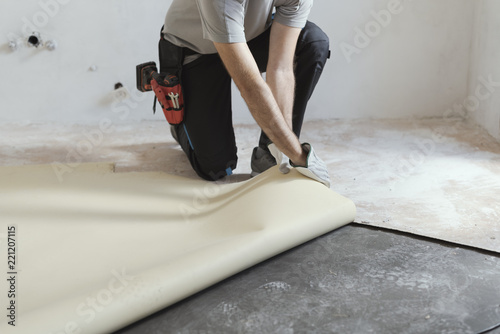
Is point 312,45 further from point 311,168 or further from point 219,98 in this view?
point 311,168

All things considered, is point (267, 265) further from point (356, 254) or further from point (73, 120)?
point (73, 120)

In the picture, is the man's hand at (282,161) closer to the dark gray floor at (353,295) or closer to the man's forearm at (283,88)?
the man's forearm at (283,88)

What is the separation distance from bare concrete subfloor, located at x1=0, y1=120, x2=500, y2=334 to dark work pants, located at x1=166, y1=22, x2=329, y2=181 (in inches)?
5.0

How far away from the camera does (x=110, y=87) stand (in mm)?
3209

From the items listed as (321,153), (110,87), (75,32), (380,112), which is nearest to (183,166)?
(321,153)

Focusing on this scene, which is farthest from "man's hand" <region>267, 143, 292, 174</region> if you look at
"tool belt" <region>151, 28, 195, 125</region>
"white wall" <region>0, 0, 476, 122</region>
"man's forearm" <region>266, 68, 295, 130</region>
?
"white wall" <region>0, 0, 476, 122</region>

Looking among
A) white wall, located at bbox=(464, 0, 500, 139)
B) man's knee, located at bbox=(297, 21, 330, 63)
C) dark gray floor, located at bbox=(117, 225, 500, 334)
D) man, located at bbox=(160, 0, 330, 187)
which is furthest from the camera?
white wall, located at bbox=(464, 0, 500, 139)

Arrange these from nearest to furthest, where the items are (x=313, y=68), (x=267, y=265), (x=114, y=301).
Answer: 1. (x=114, y=301)
2. (x=267, y=265)
3. (x=313, y=68)

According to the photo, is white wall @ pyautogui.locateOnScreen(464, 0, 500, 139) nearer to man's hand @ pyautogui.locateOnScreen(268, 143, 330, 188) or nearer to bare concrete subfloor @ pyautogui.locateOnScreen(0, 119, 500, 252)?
bare concrete subfloor @ pyautogui.locateOnScreen(0, 119, 500, 252)

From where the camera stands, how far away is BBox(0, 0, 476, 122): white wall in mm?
3098

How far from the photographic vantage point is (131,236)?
1.73 metres

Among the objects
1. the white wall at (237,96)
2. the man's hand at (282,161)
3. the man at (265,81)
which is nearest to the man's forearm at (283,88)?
the man at (265,81)

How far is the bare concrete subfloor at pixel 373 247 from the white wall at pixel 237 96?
314 mm

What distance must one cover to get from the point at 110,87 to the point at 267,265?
6.49ft
